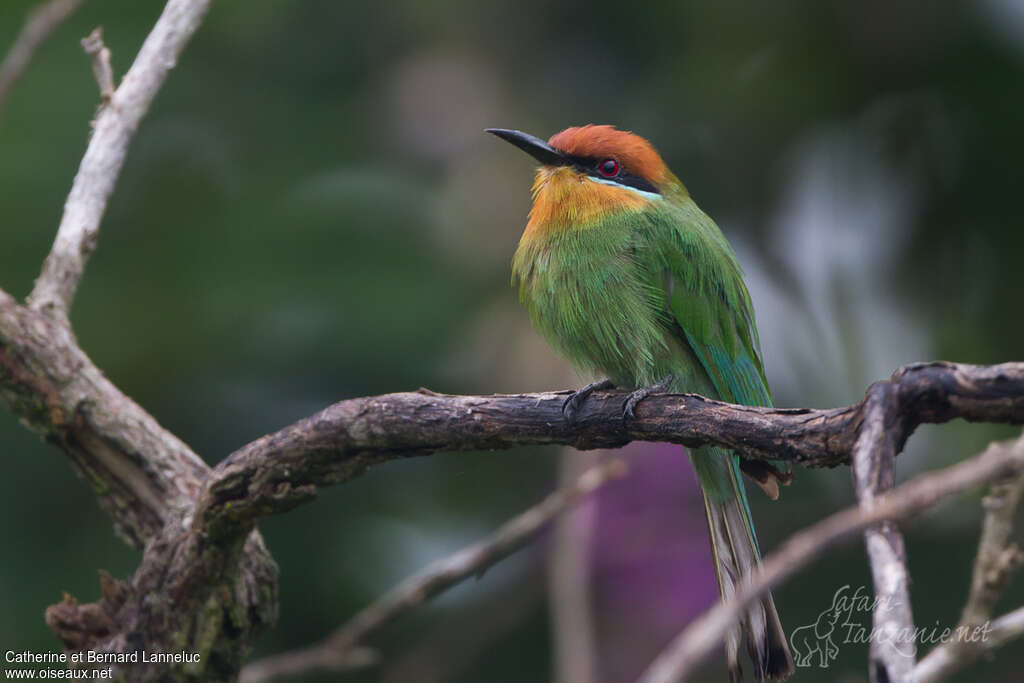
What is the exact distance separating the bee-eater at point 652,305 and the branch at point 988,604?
4.00 ft

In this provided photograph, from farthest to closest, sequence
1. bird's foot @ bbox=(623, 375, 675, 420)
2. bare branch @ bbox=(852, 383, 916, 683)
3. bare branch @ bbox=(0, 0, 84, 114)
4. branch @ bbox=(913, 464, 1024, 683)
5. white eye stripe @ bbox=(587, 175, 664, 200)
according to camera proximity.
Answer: white eye stripe @ bbox=(587, 175, 664, 200) < bird's foot @ bbox=(623, 375, 675, 420) < bare branch @ bbox=(0, 0, 84, 114) < branch @ bbox=(913, 464, 1024, 683) < bare branch @ bbox=(852, 383, 916, 683)

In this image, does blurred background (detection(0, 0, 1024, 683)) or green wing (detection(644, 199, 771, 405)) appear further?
blurred background (detection(0, 0, 1024, 683))

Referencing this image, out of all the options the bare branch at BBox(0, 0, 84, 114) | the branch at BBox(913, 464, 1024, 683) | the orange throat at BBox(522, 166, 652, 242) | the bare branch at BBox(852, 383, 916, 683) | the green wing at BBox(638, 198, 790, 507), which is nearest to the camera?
the bare branch at BBox(852, 383, 916, 683)

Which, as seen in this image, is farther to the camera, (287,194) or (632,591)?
(287,194)

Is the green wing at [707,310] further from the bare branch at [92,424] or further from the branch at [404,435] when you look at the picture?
the bare branch at [92,424]

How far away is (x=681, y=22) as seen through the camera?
180 inches

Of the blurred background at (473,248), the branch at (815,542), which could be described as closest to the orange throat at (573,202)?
the blurred background at (473,248)

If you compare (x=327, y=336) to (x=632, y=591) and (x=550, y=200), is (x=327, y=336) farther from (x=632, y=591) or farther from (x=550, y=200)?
(x=632, y=591)

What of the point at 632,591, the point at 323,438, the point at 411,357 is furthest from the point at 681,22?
the point at 323,438

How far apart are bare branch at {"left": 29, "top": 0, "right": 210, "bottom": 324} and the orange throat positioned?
1.14 m

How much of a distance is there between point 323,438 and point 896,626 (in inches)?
56.5

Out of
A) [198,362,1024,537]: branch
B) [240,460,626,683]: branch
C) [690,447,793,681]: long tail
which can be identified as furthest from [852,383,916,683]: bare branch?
[690,447,793,681]: long tail

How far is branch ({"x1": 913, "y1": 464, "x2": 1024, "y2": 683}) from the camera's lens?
1.51m

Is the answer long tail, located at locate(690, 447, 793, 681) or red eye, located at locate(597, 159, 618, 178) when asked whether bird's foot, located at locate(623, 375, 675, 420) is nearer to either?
long tail, located at locate(690, 447, 793, 681)
